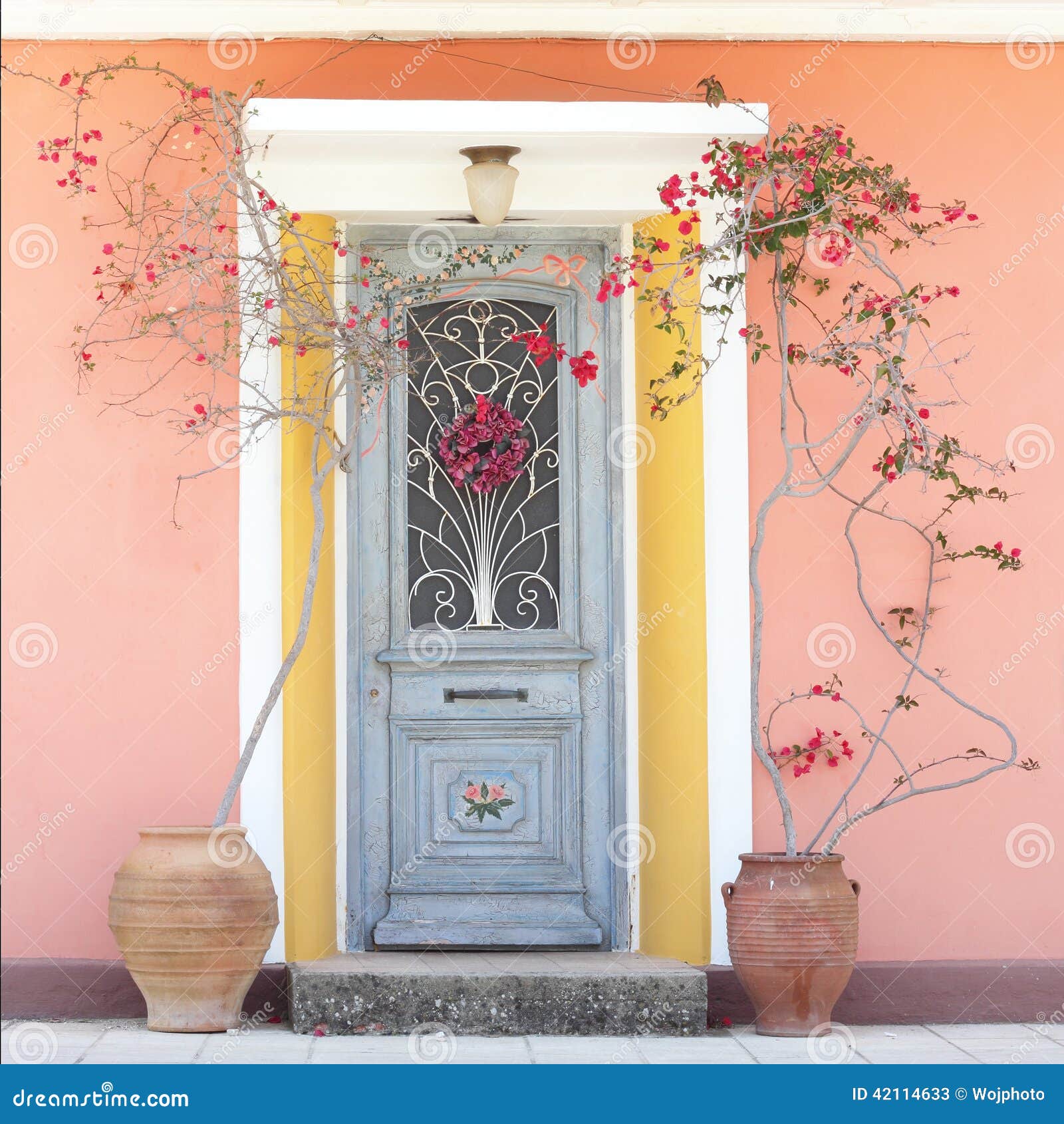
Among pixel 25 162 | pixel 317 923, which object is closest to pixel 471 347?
pixel 25 162

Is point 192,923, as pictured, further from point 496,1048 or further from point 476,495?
point 476,495

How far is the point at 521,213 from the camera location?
4.82 m

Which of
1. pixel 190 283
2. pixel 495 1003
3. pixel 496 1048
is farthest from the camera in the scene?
pixel 190 283

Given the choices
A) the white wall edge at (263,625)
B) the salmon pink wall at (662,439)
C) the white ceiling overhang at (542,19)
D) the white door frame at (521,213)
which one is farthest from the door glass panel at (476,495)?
the white ceiling overhang at (542,19)

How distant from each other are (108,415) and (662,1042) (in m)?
2.45

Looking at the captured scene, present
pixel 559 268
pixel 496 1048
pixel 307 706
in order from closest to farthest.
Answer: pixel 496 1048 → pixel 307 706 → pixel 559 268

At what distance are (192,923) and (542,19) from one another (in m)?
2.90

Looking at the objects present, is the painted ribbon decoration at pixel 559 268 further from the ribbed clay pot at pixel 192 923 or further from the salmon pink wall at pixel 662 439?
the ribbed clay pot at pixel 192 923

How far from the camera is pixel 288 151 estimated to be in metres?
4.61

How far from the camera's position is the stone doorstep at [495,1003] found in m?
4.21

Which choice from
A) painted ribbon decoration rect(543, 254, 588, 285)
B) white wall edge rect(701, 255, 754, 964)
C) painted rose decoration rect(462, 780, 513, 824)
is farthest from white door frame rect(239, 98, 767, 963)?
painted rose decoration rect(462, 780, 513, 824)

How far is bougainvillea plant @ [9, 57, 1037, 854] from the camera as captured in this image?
175 inches

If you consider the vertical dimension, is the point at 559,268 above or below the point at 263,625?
above

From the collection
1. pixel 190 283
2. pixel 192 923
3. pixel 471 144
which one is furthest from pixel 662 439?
pixel 192 923
